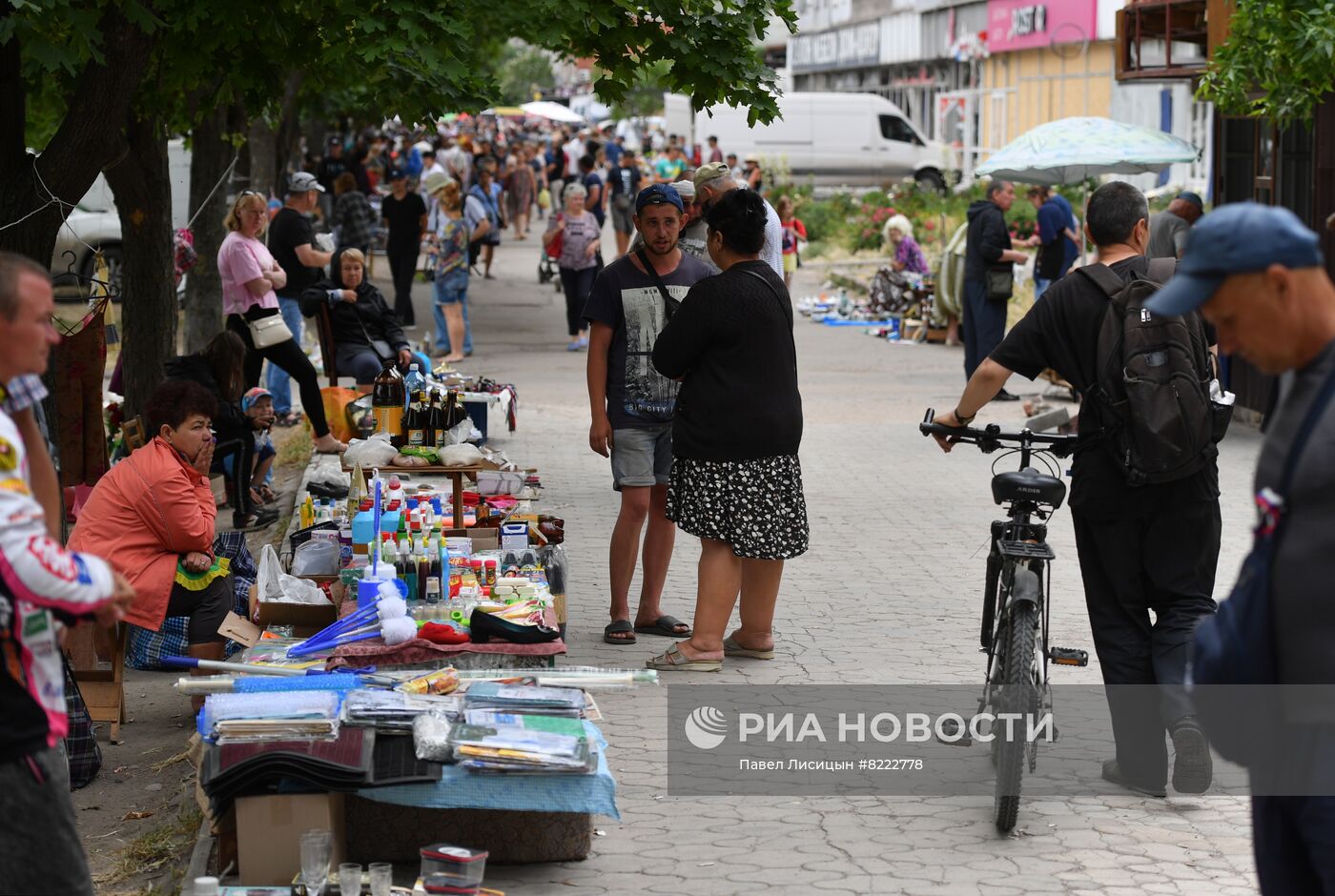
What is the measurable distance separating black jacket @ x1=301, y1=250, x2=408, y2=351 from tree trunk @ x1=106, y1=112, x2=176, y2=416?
4.52 ft

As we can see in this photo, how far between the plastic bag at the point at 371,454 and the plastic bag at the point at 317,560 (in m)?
0.70

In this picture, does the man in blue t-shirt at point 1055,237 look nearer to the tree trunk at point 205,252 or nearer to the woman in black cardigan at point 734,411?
Answer: the tree trunk at point 205,252

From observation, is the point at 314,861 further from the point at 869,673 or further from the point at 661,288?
the point at 661,288

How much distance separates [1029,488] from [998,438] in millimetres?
250

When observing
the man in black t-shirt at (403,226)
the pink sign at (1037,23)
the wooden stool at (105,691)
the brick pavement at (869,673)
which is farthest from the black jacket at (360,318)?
the pink sign at (1037,23)

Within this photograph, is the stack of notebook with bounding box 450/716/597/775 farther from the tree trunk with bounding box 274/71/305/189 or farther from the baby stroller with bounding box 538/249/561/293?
the baby stroller with bounding box 538/249/561/293

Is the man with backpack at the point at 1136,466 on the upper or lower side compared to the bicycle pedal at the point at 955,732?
upper

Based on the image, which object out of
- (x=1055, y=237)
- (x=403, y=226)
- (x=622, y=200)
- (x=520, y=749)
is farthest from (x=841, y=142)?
(x=520, y=749)

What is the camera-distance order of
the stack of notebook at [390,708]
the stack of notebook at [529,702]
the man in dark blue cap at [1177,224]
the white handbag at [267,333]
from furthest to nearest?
the man in dark blue cap at [1177,224]
the white handbag at [267,333]
the stack of notebook at [529,702]
the stack of notebook at [390,708]

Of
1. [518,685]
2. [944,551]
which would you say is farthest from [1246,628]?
[944,551]

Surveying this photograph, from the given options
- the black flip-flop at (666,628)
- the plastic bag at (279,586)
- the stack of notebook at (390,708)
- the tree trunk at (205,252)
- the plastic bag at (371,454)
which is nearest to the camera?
the stack of notebook at (390,708)

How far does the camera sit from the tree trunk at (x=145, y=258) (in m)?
11.4

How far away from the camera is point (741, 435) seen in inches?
278

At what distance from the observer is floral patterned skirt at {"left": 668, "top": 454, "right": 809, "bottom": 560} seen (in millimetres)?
7105
